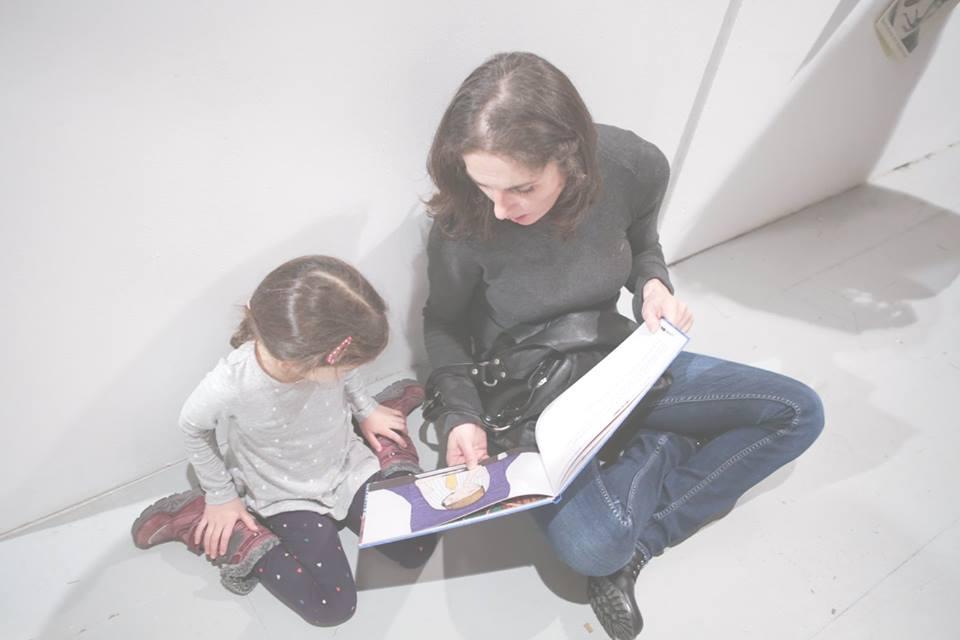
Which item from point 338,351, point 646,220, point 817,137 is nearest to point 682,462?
point 646,220

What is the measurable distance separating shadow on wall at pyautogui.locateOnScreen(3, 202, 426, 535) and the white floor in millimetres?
63

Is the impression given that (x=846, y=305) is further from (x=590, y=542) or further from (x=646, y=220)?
(x=590, y=542)

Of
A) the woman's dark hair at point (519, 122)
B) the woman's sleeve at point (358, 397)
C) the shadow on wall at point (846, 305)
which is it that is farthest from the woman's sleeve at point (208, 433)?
the shadow on wall at point (846, 305)

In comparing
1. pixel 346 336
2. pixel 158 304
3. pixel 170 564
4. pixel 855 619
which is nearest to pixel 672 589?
pixel 855 619

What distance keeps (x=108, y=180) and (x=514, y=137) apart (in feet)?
1.76

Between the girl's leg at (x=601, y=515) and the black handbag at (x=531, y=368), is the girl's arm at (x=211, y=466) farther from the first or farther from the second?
the girl's leg at (x=601, y=515)

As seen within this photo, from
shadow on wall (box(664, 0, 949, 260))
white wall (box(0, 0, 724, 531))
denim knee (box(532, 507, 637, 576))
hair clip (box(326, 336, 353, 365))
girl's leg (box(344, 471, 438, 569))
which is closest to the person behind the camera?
white wall (box(0, 0, 724, 531))

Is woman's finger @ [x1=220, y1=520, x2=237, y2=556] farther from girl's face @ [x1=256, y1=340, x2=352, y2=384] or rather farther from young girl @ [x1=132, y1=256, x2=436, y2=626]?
girl's face @ [x1=256, y1=340, x2=352, y2=384]

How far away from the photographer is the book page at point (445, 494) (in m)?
0.78

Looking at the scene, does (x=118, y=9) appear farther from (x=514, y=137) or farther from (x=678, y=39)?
(x=678, y=39)

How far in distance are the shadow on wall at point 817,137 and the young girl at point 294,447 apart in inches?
38.5

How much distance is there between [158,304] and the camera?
88 centimetres

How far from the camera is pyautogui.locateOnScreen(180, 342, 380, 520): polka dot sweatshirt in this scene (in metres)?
→ 0.83

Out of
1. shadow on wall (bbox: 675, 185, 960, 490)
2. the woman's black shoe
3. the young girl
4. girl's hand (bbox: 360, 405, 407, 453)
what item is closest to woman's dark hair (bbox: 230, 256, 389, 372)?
the young girl
